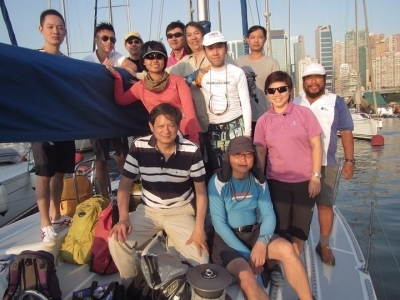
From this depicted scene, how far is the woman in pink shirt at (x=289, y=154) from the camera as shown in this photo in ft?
10.3

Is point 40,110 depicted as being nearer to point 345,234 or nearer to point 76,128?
point 76,128

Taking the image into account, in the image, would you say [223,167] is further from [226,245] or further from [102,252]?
[102,252]

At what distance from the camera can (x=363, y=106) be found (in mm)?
34500

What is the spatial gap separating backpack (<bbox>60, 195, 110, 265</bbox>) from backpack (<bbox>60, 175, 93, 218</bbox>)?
2.63 ft

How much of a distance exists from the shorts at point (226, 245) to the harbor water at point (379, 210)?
127cm

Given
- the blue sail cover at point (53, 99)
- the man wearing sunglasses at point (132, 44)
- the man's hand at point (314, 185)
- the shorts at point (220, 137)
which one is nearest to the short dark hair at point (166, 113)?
the blue sail cover at point (53, 99)

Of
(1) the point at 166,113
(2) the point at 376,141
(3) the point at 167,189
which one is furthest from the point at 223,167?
(2) the point at 376,141

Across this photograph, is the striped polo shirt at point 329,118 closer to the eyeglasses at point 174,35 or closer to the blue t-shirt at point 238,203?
the blue t-shirt at point 238,203

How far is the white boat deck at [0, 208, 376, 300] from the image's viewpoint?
3.04 m

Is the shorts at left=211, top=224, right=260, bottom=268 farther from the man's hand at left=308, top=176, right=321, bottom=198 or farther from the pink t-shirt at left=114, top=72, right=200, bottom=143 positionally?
the pink t-shirt at left=114, top=72, right=200, bottom=143

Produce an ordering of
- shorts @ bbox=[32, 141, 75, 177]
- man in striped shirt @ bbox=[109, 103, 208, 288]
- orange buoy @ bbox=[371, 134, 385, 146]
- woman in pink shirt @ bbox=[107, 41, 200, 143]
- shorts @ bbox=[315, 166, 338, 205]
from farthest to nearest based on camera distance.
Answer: orange buoy @ bbox=[371, 134, 385, 146] < shorts @ bbox=[315, 166, 338, 205] < shorts @ bbox=[32, 141, 75, 177] < woman in pink shirt @ bbox=[107, 41, 200, 143] < man in striped shirt @ bbox=[109, 103, 208, 288]

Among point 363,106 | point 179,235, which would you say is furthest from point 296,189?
point 363,106

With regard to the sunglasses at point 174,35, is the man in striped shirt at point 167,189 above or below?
below

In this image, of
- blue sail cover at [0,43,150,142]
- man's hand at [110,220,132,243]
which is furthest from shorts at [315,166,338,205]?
blue sail cover at [0,43,150,142]
